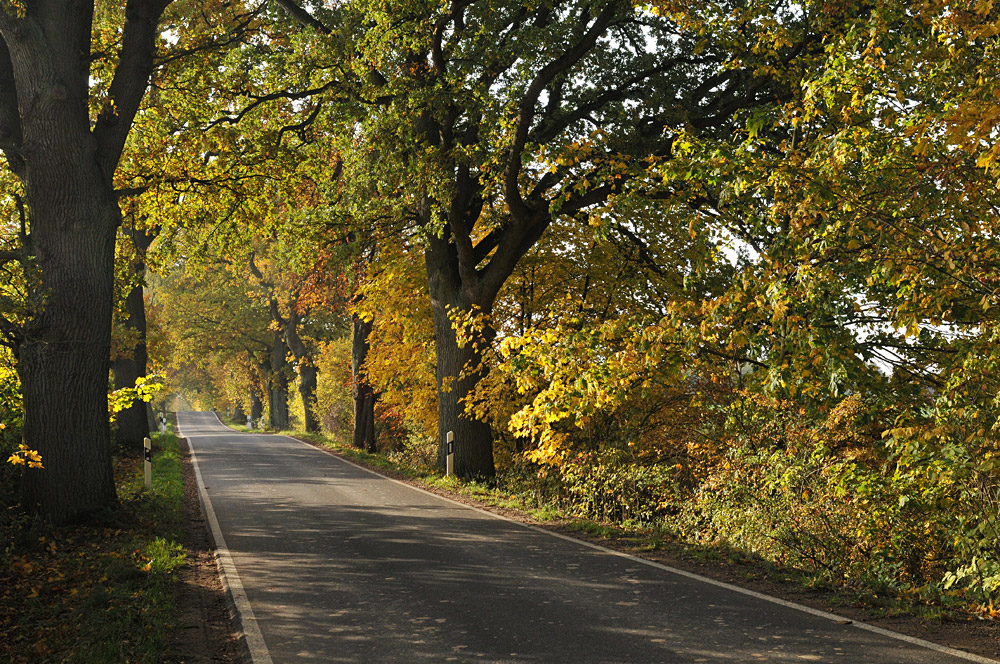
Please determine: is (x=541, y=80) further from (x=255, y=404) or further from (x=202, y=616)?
(x=255, y=404)

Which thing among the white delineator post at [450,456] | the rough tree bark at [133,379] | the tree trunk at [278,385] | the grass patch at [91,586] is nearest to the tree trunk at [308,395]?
the tree trunk at [278,385]

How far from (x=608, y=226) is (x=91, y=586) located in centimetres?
751

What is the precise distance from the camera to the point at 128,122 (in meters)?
12.1

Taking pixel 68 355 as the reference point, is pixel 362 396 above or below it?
below

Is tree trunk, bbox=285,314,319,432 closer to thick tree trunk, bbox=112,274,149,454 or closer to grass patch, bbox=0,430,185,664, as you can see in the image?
thick tree trunk, bbox=112,274,149,454

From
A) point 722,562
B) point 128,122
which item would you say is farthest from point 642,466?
point 128,122

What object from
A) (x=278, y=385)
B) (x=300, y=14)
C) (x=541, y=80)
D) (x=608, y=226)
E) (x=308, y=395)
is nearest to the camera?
(x=608, y=226)

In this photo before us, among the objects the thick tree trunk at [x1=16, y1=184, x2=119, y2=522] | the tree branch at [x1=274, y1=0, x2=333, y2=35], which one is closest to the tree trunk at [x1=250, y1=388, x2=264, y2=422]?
the tree branch at [x1=274, y1=0, x2=333, y2=35]

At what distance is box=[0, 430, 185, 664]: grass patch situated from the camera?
20.4ft

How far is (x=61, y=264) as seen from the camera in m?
11.0

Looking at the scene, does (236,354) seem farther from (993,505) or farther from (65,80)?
(993,505)

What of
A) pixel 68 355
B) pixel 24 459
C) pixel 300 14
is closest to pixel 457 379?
pixel 300 14

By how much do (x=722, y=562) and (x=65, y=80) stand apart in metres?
11.0

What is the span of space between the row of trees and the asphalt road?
1.75 m
